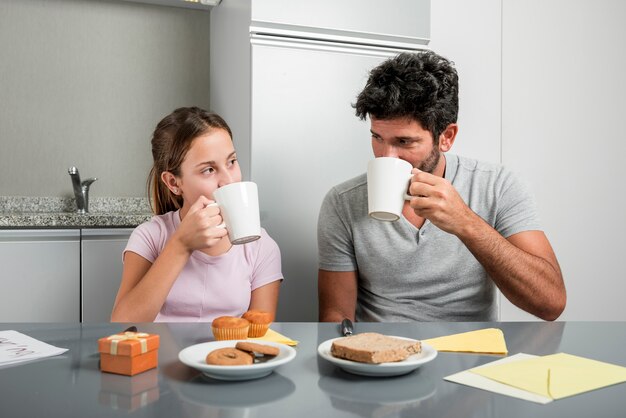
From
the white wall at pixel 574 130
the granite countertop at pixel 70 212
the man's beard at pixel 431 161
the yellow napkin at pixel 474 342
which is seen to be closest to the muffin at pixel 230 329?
the yellow napkin at pixel 474 342

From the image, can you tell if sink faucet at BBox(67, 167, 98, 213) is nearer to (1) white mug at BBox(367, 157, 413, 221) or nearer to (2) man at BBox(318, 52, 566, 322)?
(2) man at BBox(318, 52, 566, 322)

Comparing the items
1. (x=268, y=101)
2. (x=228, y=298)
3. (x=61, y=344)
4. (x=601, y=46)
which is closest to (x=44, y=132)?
(x=268, y=101)

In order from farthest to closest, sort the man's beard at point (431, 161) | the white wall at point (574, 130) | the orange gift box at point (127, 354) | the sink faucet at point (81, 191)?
the sink faucet at point (81, 191) < the white wall at point (574, 130) < the man's beard at point (431, 161) < the orange gift box at point (127, 354)

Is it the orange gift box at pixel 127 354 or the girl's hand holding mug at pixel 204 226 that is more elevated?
the girl's hand holding mug at pixel 204 226

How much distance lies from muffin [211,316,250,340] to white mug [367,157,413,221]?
0.34 m

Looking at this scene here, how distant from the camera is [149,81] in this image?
2635 mm

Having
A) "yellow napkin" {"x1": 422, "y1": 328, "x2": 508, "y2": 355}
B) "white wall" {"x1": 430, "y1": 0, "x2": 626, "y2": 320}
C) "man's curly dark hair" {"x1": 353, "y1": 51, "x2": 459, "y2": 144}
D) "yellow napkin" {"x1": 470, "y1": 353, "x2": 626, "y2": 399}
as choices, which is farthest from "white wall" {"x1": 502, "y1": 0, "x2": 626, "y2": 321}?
"yellow napkin" {"x1": 470, "y1": 353, "x2": 626, "y2": 399}

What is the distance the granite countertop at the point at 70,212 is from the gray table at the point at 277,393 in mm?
1217

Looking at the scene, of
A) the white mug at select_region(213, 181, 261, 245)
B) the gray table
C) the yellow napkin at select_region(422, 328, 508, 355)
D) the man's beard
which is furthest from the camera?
the man's beard

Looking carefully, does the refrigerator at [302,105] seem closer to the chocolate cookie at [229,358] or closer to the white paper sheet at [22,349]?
the white paper sheet at [22,349]

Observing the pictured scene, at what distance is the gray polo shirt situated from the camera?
1398mm

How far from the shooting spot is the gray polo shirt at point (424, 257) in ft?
4.59

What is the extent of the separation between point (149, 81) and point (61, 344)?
78.8 inches

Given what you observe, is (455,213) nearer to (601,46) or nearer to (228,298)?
(228,298)
